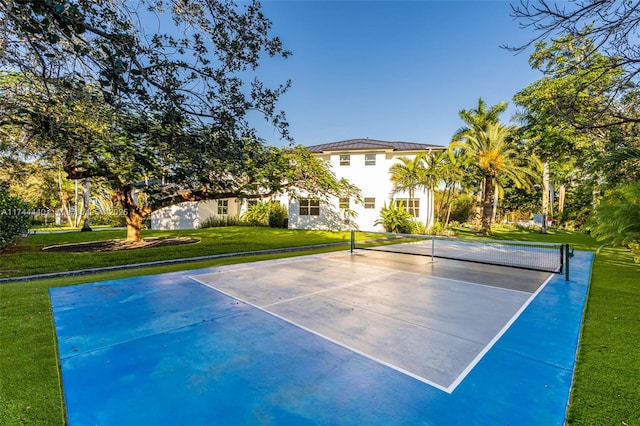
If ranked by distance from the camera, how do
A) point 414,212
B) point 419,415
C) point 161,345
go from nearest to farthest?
point 419,415
point 161,345
point 414,212

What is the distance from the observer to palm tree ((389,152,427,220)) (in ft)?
67.2

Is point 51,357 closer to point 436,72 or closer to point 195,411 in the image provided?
point 195,411

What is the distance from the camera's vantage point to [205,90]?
4559 millimetres

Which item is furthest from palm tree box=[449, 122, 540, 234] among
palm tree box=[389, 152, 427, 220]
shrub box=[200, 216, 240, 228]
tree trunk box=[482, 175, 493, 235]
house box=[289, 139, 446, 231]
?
shrub box=[200, 216, 240, 228]

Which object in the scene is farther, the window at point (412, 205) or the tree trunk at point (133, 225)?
the window at point (412, 205)

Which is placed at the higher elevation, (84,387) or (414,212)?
(414,212)

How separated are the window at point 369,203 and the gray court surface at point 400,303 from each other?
11.8 m

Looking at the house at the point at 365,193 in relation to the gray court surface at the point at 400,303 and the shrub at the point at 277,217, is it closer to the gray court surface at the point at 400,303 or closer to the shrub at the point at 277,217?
the shrub at the point at 277,217

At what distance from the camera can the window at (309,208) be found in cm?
2359

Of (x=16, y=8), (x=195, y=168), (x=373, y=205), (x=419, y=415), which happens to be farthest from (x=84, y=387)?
(x=373, y=205)

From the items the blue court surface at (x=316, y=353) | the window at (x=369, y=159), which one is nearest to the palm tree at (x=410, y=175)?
the window at (x=369, y=159)

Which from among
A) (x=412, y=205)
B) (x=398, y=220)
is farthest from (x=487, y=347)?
(x=412, y=205)

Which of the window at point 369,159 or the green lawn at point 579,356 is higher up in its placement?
the window at point 369,159

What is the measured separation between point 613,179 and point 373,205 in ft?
46.1
